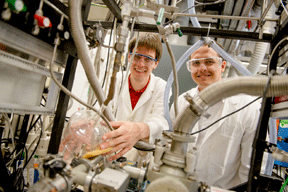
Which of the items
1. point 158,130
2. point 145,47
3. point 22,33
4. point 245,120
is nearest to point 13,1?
point 22,33

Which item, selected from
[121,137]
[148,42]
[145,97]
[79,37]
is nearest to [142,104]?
[145,97]

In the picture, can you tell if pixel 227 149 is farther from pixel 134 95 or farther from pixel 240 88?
pixel 240 88

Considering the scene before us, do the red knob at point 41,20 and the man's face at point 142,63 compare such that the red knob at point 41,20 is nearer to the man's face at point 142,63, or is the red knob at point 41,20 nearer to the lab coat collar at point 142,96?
the man's face at point 142,63

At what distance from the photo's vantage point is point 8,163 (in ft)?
3.71

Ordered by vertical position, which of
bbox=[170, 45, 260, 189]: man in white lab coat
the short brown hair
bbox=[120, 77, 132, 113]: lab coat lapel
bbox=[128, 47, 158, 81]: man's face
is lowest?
bbox=[170, 45, 260, 189]: man in white lab coat

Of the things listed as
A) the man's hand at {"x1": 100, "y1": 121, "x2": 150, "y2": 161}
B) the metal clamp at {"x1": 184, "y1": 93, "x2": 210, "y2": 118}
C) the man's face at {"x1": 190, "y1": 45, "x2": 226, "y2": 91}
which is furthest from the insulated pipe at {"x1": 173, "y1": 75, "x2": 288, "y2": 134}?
the man's face at {"x1": 190, "y1": 45, "x2": 226, "y2": 91}

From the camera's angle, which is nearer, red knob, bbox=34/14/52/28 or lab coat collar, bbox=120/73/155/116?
red knob, bbox=34/14/52/28

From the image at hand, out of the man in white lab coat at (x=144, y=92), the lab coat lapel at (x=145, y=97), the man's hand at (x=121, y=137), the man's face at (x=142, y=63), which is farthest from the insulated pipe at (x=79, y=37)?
the lab coat lapel at (x=145, y=97)

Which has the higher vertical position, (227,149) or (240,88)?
(240,88)

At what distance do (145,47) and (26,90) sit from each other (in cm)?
109

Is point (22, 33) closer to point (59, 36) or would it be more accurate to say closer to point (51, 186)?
point (59, 36)

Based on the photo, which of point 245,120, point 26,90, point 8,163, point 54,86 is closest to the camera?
point 26,90

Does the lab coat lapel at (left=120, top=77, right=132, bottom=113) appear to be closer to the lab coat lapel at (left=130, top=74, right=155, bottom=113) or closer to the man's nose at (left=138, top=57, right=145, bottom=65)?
the lab coat lapel at (left=130, top=74, right=155, bottom=113)

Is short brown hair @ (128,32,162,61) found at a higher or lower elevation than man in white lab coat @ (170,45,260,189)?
higher
